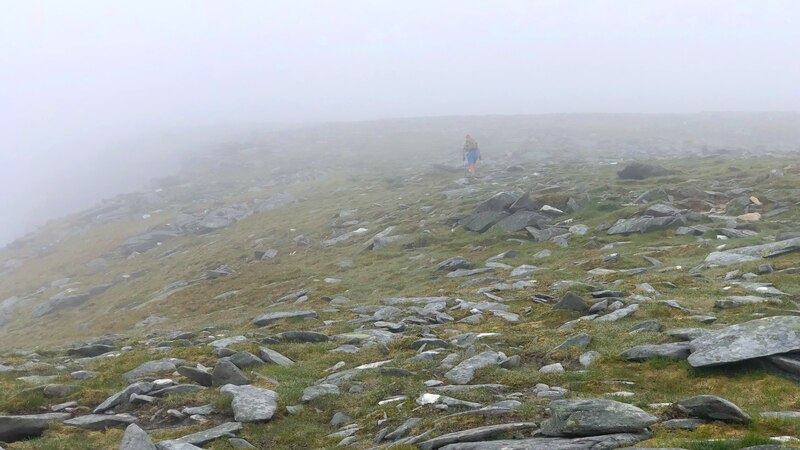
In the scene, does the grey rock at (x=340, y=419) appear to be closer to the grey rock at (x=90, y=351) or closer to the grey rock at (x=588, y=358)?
the grey rock at (x=588, y=358)

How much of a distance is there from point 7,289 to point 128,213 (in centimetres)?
2874

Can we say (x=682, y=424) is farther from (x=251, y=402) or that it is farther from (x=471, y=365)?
(x=251, y=402)

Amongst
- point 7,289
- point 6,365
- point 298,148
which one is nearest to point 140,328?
point 6,365

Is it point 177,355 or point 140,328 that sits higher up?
point 177,355

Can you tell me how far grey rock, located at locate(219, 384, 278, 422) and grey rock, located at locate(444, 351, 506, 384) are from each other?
426 cm

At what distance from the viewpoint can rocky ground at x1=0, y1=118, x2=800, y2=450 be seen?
11.7 meters

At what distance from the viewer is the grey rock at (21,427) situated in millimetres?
12814

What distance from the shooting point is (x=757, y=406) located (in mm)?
11188

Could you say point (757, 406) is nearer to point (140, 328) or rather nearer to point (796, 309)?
point (796, 309)

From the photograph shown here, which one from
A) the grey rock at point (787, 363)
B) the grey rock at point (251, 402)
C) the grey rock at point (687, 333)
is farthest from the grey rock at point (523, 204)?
the grey rock at point (251, 402)

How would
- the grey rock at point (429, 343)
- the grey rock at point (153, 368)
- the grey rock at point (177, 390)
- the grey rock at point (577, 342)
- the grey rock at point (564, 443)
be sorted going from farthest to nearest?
the grey rock at point (429, 343) < the grey rock at point (153, 368) < the grey rock at point (577, 342) < the grey rock at point (177, 390) < the grey rock at point (564, 443)

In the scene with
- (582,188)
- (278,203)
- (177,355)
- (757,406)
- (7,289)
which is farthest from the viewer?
(278,203)

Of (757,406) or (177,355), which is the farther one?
(177,355)

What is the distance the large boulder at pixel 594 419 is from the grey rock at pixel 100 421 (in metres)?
9.34
